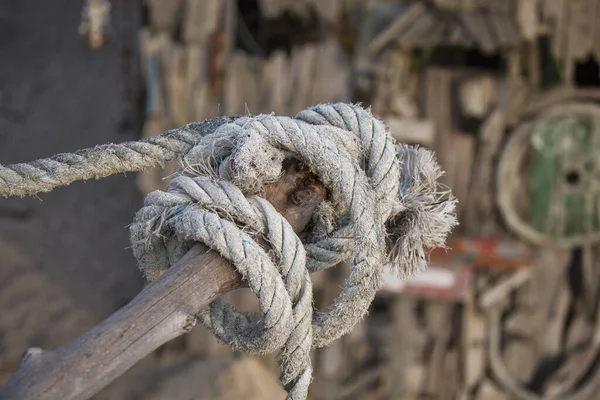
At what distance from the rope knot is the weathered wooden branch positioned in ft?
0.17

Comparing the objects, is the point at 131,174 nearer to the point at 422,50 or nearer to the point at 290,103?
the point at 290,103

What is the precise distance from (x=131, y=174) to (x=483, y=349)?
3417 mm

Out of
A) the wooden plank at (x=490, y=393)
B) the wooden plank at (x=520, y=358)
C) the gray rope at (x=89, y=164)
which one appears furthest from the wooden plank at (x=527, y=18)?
the gray rope at (x=89, y=164)

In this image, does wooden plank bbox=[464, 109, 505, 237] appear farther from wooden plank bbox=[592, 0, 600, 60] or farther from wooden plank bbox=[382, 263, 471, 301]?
wooden plank bbox=[592, 0, 600, 60]

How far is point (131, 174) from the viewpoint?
645 cm

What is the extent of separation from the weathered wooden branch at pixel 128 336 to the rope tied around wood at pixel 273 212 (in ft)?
0.17

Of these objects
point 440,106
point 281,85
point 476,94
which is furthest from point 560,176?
point 281,85

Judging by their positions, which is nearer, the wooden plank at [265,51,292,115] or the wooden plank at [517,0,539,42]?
the wooden plank at [517,0,539,42]

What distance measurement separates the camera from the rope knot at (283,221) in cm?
127

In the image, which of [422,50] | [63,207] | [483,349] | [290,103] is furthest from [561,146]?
[63,207]

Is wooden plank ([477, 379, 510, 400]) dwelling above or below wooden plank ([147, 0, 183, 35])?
below

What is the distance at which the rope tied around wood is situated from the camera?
1.28 m

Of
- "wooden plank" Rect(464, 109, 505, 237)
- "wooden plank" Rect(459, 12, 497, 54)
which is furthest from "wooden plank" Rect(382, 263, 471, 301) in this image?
"wooden plank" Rect(459, 12, 497, 54)

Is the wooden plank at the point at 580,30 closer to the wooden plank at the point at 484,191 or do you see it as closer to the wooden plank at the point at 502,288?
the wooden plank at the point at 484,191
